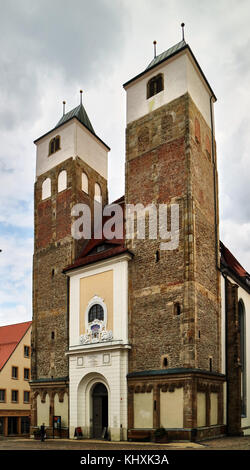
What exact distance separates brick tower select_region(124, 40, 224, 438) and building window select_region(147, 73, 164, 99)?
6cm

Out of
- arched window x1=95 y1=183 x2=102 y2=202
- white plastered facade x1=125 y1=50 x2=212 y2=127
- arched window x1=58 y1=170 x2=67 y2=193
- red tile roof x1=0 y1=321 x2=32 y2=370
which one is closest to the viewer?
white plastered facade x1=125 y1=50 x2=212 y2=127

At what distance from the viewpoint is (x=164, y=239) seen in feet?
87.7

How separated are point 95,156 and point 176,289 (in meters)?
16.0

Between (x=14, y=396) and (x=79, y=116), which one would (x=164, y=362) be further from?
(x=14, y=396)

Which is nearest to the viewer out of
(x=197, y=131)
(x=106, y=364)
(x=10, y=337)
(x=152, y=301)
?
(x=152, y=301)

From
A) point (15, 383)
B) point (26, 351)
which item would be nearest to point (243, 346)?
point (15, 383)

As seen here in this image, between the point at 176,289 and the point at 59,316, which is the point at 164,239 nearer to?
the point at 176,289

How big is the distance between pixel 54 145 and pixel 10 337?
70.8 feet

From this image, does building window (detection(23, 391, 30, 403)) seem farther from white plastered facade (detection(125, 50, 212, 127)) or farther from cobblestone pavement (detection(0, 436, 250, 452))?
white plastered facade (detection(125, 50, 212, 127))

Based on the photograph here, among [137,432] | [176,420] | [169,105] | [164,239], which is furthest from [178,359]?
[169,105]

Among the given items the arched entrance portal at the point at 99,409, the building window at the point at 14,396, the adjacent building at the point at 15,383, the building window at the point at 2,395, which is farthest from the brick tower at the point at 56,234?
the building window at the point at 14,396

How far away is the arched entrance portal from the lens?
27453mm

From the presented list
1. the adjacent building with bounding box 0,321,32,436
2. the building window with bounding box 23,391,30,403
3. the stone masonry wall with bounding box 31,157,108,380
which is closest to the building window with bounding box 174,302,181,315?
the stone masonry wall with bounding box 31,157,108,380

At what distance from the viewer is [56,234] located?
34.3 m
